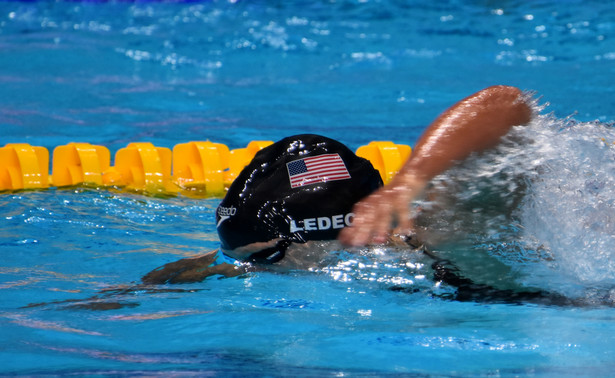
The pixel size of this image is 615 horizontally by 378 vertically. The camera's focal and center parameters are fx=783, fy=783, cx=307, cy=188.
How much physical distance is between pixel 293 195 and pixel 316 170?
110 millimetres

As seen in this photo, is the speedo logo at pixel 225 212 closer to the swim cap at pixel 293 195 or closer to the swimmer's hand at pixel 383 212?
the swim cap at pixel 293 195

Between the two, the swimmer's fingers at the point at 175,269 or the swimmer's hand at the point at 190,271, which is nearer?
the swimmer's hand at the point at 190,271

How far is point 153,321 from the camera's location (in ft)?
7.43

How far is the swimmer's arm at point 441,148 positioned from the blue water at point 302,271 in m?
0.06

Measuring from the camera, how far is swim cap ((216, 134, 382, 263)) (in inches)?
98.2

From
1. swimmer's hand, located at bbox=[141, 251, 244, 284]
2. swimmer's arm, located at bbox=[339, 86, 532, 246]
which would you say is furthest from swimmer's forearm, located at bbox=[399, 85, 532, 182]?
swimmer's hand, located at bbox=[141, 251, 244, 284]

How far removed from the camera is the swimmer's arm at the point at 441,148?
2.01 meters

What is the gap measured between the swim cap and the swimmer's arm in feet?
0.99

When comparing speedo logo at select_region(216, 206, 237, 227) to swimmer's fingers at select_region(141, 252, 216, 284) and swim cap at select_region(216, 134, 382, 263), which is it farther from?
swimmer's fingers at select_region(141, 252, 216, 284)

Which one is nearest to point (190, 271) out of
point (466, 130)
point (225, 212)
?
point (225, 212)

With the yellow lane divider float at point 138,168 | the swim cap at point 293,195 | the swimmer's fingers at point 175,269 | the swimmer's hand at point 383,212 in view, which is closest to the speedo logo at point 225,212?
the swim cap at point 293,195

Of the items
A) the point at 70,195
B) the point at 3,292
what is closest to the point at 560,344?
the point at 3,292

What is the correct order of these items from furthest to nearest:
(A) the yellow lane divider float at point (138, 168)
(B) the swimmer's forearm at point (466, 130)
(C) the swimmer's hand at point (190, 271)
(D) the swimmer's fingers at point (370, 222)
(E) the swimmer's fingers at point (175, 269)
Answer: (A) the yellow lane divider float at point (138, 168) < (E) the swimmer's fingers at point (175, 269) < (C) the swimmer's hand at point (190, 271) < (B) the swimmer's forearm at point (466, 130) < (D) the swimmer's fingers at point (370, 222)

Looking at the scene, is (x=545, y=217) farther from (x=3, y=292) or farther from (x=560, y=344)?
(x=3, y=292)
